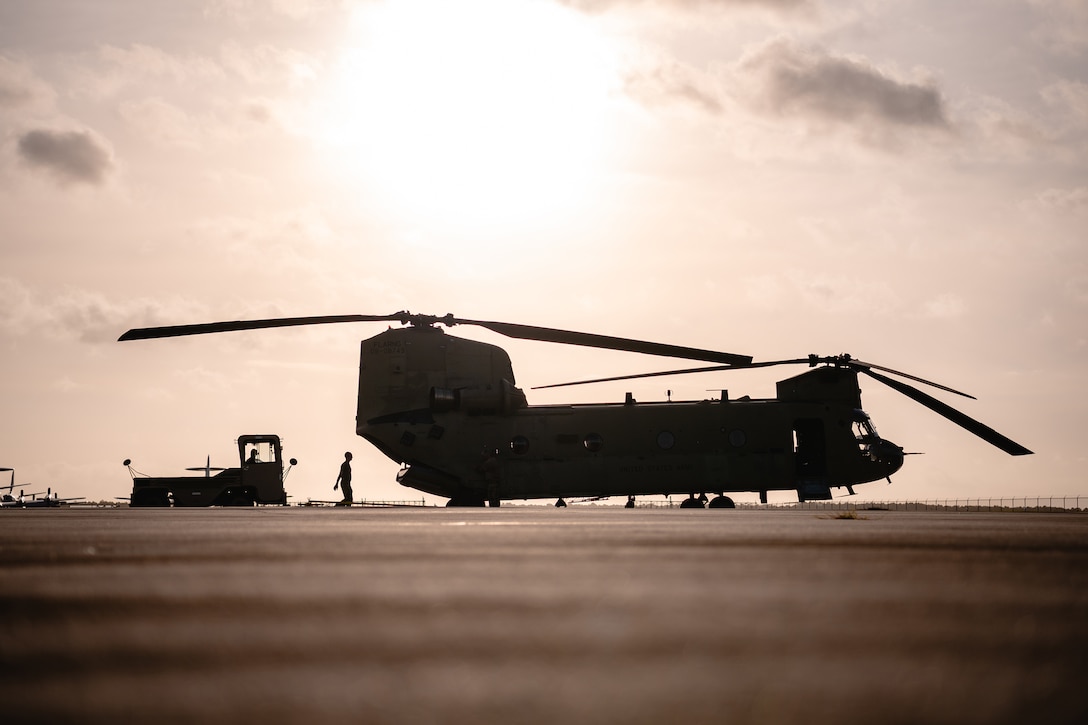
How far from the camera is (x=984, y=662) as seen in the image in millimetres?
2203

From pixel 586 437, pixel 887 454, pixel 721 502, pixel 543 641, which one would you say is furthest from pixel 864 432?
pixel 543 641

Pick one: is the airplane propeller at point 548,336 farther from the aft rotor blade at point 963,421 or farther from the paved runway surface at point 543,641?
the paved runway surface at point 543,641

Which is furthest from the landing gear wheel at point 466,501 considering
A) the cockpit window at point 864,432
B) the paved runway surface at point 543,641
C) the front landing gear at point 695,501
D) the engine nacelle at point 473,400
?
the paved runway surface at point 543,641

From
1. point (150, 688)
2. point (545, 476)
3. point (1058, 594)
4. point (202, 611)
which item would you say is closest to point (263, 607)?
point (202, 611)

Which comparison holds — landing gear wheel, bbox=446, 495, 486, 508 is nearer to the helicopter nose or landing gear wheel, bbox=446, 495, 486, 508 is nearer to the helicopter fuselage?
the helicopter fuselage

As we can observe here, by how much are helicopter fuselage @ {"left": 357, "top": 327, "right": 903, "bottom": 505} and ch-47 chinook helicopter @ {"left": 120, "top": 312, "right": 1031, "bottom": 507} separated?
0.03 metres

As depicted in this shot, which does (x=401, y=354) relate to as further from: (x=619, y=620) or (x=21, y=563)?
(x=619, y=620)

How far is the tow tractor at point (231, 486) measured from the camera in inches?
1560

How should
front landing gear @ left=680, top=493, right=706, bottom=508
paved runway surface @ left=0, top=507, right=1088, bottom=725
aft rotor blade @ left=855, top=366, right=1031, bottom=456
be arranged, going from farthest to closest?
front landing gear @ left=680, top=493, right=706, bottom=508
aft rotor blade @ left=855, top=366, right=1031, bottom=456
paved runway surface @ left=0, top=507, right=1088, bottom=725

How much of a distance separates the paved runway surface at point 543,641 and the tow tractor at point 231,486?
3564 centimetres

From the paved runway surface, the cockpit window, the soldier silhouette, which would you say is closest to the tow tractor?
the soldier silhouette

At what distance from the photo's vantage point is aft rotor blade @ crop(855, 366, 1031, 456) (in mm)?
25688

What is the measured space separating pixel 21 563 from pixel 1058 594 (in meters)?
4.27

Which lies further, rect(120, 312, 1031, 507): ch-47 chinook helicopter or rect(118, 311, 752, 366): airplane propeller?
rect(120, 312, 1031, 507): ch-47 chinook helicopter
